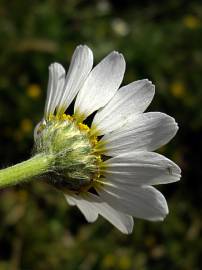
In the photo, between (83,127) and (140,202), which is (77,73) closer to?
(83,127)

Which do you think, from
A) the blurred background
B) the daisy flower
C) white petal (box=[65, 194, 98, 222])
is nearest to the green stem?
the daisy flower

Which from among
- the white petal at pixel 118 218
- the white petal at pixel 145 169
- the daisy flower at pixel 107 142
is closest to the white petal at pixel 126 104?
the daisy flower at pixel 107 142

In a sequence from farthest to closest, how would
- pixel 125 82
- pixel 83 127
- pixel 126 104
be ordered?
1. pixel 125 82
2. pixel 83 127
3. pixel 126 104

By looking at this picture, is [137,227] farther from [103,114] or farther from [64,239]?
[103,114]

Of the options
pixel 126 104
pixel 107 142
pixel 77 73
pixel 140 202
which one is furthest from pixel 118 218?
pixel 77 73

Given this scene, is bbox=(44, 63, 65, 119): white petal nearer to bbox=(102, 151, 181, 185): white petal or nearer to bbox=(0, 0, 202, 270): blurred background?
bbox=(102, 151, 181, 185): white petal

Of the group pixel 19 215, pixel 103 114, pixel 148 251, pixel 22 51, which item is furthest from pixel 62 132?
pixel 22 51

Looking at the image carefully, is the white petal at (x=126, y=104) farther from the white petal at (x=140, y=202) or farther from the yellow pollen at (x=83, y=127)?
the white petal at (x=140, y=202)
